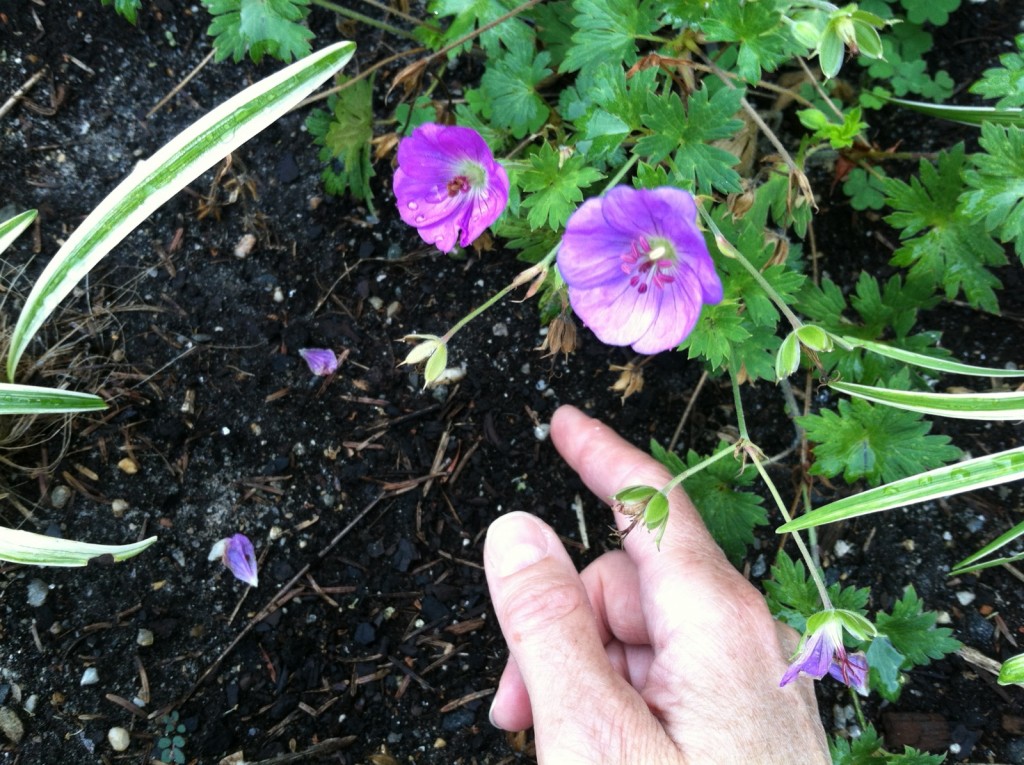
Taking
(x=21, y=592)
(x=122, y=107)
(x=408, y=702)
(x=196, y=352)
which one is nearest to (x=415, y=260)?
(x=196, y=352)

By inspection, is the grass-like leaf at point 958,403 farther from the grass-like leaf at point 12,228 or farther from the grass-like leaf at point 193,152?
the grass-like leaf at point 12,228

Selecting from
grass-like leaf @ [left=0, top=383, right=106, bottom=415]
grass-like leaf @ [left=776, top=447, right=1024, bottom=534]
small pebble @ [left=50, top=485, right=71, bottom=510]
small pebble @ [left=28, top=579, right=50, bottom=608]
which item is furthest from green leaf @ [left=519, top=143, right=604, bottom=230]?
small pebble @ [left=28, top=579, right=50, bottom=608]

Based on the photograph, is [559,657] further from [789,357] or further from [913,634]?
[913,634]

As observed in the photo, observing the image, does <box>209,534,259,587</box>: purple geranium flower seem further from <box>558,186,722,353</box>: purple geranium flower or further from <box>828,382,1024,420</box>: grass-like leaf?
<box>828,382,1024,420</box>: grass-like leaf

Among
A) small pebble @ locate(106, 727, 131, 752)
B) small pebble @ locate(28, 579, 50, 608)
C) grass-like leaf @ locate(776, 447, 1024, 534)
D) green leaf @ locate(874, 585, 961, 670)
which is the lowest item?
small pebble @ locate(106, 727, 131, 752)

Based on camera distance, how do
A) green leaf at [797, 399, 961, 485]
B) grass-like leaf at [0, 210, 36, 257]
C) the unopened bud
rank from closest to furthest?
the unopened bud < green leaf at [797, 399, 961, 485] < grass-like leaf at [0, 210, 36, 257]

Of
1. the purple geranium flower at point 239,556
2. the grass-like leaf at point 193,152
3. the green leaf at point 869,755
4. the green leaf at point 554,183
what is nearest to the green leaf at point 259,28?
the grass-like leaf at point 193,152
